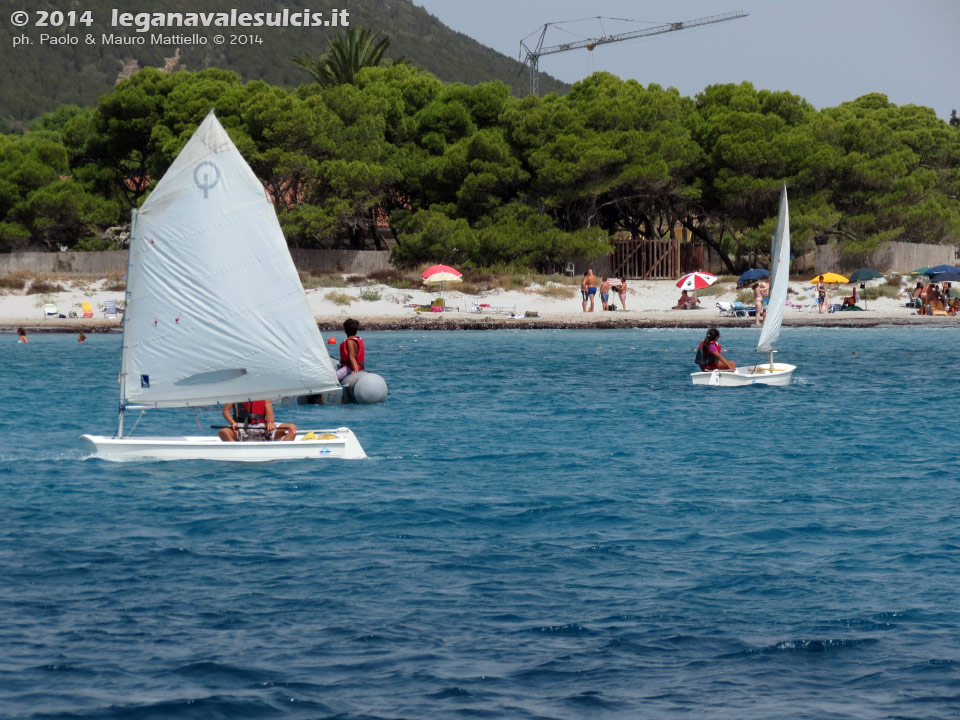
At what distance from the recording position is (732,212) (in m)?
69.8

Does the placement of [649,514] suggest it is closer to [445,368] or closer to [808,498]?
[808,498]

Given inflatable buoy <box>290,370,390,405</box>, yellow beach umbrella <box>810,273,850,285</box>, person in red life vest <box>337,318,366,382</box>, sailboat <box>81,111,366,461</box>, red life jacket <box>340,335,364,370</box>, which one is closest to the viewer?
sailboat <box>81,111,366,461</box>

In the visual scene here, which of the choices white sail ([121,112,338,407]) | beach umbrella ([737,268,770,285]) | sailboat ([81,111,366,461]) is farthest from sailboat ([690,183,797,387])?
beach umbrella ([737,268,770,285])

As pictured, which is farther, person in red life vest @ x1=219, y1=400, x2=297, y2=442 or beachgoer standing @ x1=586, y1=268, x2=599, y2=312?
beachgoer standing @ x1=586, y1=268, x2=599, y2=312

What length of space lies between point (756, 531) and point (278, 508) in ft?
19.3

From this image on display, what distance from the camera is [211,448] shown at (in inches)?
723

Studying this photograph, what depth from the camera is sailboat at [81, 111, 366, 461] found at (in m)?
17.6

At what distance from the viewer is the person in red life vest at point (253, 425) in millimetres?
18500

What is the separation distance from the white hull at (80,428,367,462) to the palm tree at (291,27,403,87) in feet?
231

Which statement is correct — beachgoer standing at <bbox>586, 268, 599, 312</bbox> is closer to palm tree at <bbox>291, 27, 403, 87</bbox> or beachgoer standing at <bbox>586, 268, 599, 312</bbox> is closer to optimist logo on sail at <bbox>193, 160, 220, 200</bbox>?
palm tree at <bbox>291, 27, 403, 87</bbox>

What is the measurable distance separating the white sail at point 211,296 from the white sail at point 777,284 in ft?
53.3

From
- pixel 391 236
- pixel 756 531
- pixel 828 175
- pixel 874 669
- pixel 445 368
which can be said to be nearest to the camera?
pixel 874 669

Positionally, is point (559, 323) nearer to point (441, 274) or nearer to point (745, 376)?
point (441, 274)

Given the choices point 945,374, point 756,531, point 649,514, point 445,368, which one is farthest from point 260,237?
point 945,374
